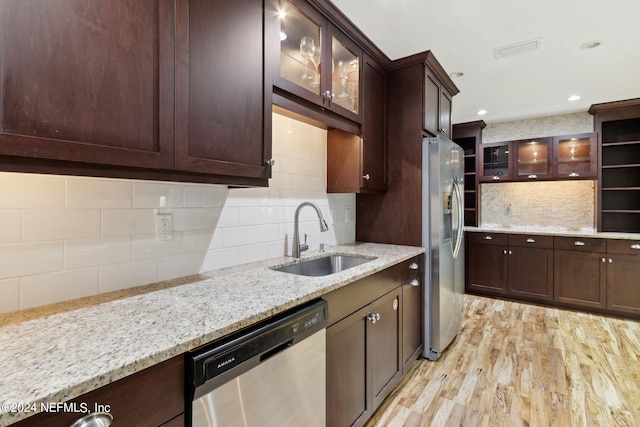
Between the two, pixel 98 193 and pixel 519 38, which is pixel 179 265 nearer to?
pixel 98 193

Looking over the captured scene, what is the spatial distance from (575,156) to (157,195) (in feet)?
15.5

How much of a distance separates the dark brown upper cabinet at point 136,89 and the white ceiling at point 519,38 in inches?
38.7

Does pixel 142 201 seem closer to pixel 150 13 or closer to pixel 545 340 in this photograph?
pixel 150 13

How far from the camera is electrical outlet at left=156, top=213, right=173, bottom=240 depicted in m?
1.34

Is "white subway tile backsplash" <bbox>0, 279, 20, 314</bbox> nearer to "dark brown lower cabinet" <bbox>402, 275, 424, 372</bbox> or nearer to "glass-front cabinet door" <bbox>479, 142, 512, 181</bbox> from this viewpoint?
"dark brown lower cabinet" <bbox>402, 275, 424, 372</bbox>

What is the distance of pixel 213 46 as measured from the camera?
118 cm

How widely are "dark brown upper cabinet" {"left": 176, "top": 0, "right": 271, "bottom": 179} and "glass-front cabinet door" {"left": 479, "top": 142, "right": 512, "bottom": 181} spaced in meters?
3.96

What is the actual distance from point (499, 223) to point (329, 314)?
4184 mm

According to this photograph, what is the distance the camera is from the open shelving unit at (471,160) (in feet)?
14.6

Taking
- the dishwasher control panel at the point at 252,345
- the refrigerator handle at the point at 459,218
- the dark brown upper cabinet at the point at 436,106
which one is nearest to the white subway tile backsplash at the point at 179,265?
the dishwasher control panel at the point at 252,345

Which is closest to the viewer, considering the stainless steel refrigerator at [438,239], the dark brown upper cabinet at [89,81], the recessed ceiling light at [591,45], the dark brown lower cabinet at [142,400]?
the dark brown lower cabinet at [142,400]

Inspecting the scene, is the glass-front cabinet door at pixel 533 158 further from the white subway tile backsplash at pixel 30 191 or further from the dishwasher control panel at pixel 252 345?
the white subway tile backsplash at pixel 30 191

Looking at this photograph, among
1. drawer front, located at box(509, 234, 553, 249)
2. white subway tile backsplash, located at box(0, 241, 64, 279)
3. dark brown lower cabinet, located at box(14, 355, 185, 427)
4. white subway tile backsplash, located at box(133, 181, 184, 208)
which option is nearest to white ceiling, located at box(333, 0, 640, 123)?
white subway tile backsplash, located at box(133, 181, 184, 208)

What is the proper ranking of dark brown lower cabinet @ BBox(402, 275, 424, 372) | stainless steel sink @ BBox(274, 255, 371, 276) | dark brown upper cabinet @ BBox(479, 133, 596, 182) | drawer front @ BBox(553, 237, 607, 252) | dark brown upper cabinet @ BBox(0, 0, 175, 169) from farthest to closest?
1. dark brown upper cabinet @ BBox(479, 133, 596, 182)
2. drawer front @ BBox(553, 237, 607, 252)
3. dark brown lower cabinet @ BBox(402, 275, 424, 372)
4. stainless steel sink @ BBox(274, 255, 371, 276)
5. dark brown upper cabinet @ BBox(0, 0, 175, 169)
